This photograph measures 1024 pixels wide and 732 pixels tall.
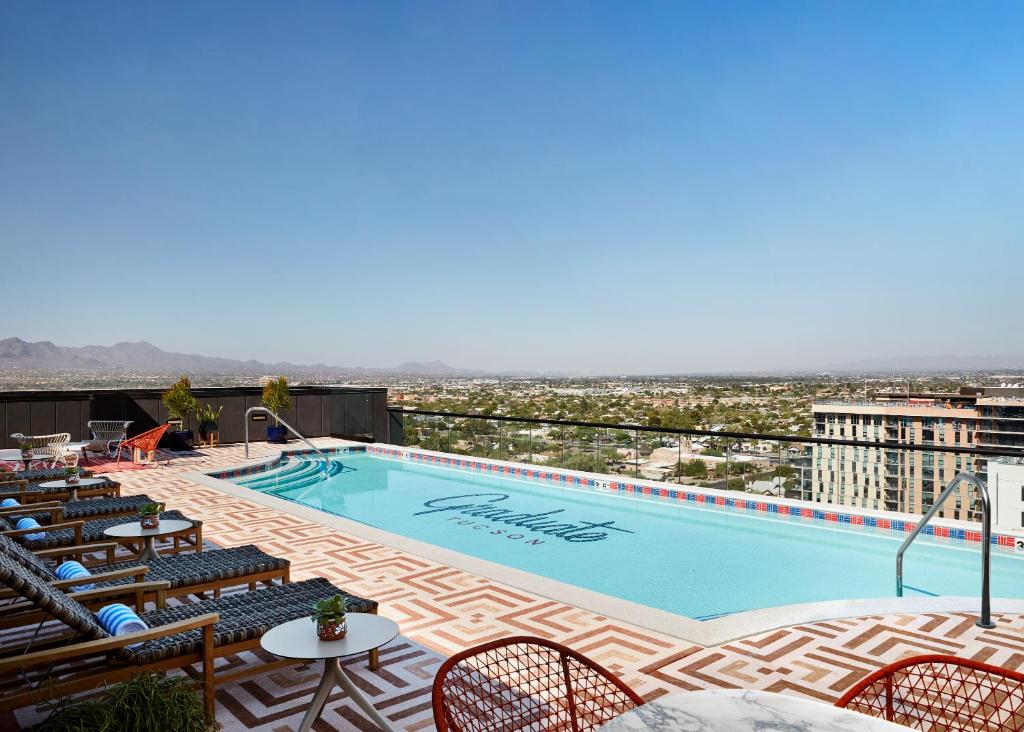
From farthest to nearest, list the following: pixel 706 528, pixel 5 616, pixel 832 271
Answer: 1. pixel 832 271
2. pixel 706 528
3. pixel 5 616

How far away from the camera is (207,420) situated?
1336cm

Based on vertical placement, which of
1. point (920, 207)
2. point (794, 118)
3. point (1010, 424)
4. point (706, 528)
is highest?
point (794, 118)

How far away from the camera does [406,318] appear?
111ft

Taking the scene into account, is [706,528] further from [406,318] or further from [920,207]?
[406,318]

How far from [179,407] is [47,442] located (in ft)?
7.18

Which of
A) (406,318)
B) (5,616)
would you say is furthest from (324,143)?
(5,616)

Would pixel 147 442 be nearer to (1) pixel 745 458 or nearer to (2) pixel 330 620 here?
(1) pixel 745 458

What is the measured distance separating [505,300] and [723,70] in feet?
48.7

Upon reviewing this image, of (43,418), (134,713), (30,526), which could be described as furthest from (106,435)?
(134,713)

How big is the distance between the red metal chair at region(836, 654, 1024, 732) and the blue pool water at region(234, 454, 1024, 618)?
2.59m

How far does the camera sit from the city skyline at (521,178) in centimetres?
1931

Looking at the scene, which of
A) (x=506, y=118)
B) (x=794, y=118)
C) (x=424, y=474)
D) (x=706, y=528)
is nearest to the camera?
(x=706, y=528)

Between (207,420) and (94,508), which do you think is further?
(207,420)

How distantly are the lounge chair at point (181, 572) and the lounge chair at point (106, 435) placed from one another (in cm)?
728
